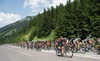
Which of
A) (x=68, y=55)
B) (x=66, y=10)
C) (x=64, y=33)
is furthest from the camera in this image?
(x=66, y=10)

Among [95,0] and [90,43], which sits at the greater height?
[95,0]

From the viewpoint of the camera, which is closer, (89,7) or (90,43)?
(90,43)

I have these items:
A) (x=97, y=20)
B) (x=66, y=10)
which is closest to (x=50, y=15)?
(x=66, y=10)

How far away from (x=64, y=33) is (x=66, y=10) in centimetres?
777

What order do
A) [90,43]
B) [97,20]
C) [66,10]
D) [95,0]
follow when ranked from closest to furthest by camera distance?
[90,43] → [97,20] → [95,0] → [66,10]

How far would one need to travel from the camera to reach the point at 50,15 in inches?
4274

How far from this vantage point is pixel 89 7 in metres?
55.0

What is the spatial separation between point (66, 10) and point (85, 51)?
142 feet

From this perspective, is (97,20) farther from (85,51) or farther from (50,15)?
(50,15)

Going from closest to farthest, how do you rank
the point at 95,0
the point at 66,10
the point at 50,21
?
the point at 95,0 → the point at 66,10 → the point at 50,21

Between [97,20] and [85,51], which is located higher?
[97,20]

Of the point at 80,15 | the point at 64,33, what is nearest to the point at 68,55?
the point at 80,15

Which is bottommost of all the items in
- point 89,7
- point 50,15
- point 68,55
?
point 68,55

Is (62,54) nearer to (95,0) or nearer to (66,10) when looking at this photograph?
(95,0)
